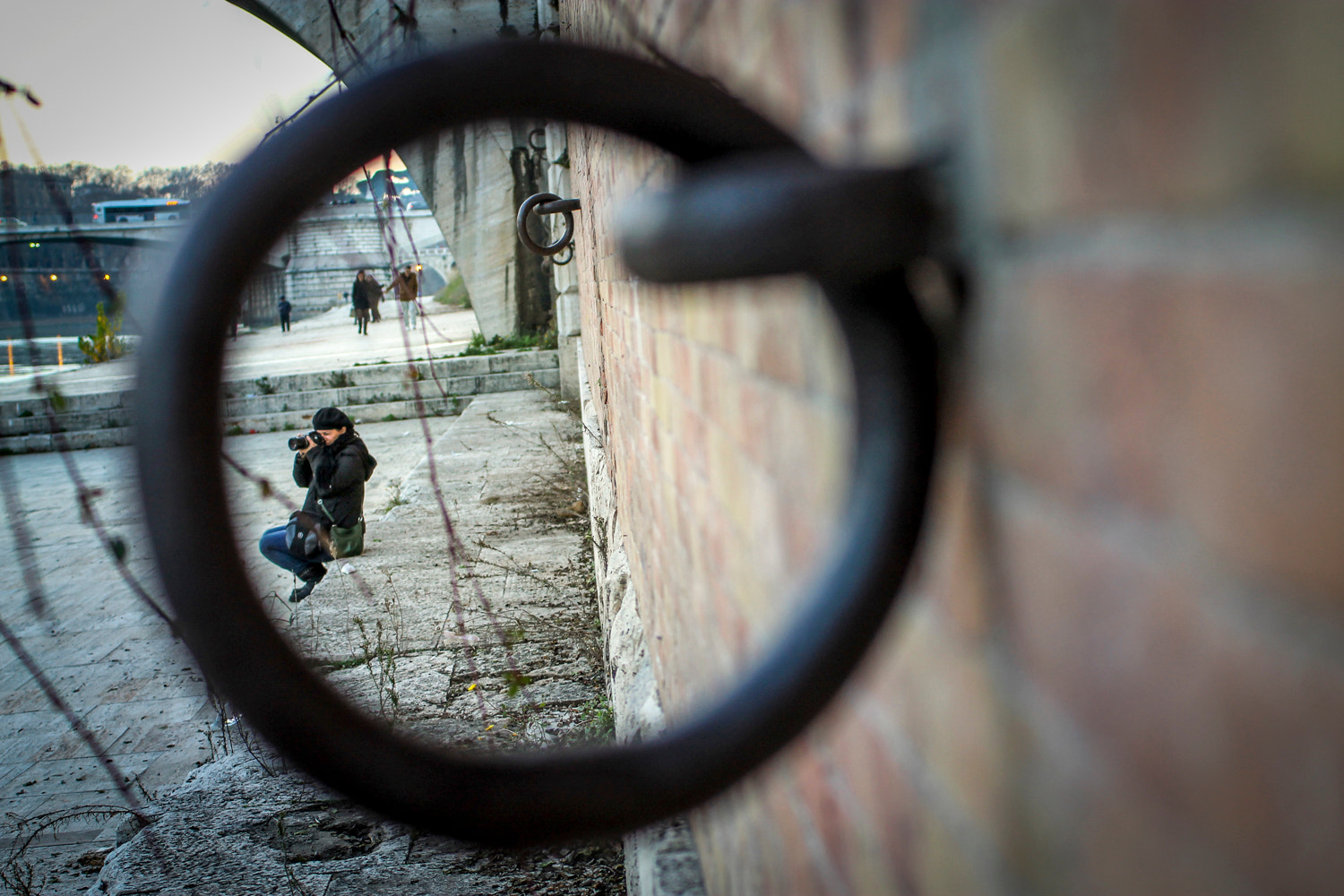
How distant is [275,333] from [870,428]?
31956 mm

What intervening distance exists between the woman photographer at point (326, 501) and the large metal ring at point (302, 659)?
5868 mm

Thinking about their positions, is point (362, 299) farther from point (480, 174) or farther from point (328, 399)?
point (480, 174)

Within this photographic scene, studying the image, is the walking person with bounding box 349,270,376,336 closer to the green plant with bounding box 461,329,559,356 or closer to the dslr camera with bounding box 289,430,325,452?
the green plant with bounding box 461,329,559,356

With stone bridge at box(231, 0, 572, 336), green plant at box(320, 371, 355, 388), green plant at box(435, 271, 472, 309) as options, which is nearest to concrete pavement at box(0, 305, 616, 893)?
stone bridge at box(231, 0, 572, 336)

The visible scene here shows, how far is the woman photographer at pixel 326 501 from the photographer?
20.0ft

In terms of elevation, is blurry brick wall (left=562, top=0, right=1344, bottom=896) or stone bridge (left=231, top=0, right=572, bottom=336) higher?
stone bridge (left=231, top=0, right=572, bottom=336)

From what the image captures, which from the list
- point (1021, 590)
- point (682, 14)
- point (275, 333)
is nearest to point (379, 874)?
point (682, 14)

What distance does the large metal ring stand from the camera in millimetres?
406

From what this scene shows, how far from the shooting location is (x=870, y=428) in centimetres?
47

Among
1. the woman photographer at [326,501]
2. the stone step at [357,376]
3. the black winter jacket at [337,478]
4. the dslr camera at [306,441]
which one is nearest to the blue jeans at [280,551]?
the woman photographer at [326,501]

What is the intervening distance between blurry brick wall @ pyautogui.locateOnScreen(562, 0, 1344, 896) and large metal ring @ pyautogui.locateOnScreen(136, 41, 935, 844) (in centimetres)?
7

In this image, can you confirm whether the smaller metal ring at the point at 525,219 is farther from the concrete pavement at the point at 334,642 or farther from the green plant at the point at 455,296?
the green plant at the point at 455,296

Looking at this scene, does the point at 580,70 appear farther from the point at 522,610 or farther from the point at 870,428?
the point at 522,610

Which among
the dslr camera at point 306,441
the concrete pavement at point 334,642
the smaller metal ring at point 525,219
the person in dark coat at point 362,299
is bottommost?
the concrete pavement at point 334,642
